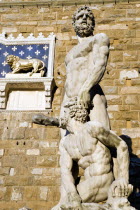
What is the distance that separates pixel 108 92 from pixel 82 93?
2450mm

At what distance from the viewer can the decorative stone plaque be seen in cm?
616

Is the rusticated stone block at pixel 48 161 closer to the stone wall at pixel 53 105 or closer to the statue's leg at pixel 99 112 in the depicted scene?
the stone wall at pixel 53 105

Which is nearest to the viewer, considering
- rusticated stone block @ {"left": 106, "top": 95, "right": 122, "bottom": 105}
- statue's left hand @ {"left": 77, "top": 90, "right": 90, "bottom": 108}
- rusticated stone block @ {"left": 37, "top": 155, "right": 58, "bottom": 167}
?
statue's left hand @ {"left": 77, "top": 90, "right": 90, "bottom": 108}

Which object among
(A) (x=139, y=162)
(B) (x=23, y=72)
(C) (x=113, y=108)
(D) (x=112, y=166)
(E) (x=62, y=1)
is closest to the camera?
(D) (x=112, y=166)

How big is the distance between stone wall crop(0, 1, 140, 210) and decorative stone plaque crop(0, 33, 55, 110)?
13 centimetres

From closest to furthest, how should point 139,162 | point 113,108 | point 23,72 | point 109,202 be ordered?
point 109,202, point 139,162, point 113,108, point 23,72

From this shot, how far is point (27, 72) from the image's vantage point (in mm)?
6348

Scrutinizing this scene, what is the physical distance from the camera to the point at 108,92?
6.10 m

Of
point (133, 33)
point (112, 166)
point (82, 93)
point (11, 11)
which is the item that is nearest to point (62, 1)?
point (11, 11)

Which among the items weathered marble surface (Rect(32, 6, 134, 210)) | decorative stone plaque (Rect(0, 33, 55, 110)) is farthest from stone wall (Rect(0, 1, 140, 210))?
weathered marble surface (Rect(32, 6, 134, 210))

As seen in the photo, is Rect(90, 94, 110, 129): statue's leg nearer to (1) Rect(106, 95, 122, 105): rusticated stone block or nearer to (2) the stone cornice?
(1) Rect(106, 95, 122, 105): rusticated stone block

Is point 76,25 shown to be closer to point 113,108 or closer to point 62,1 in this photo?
point 113,108

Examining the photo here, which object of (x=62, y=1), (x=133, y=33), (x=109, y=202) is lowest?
(x=109, y=202)

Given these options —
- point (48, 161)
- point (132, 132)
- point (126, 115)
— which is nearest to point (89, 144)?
point (48, 161)
